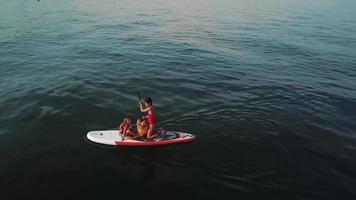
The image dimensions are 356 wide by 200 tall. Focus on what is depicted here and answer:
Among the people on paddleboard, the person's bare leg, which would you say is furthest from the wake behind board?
the people on paddleboard

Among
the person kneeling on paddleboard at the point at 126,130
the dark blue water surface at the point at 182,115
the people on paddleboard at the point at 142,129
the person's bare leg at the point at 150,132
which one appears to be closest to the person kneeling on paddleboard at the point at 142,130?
the people on paddleboard at the point at 142,129

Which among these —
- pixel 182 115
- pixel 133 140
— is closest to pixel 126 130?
pixel 133 140

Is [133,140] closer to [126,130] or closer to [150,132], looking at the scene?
[126,130]

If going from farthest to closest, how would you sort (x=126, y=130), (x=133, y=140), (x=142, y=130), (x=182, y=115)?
(x=182, y=115)
(x=142, y=130)
(x=126, y=130)
(x=133, y=140)

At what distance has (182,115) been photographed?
21.1 metres

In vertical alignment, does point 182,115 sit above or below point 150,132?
below

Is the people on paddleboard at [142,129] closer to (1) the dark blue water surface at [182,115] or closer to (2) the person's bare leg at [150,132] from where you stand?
(2) the person's bare leg at [150,132]

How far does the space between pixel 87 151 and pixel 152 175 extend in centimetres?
380

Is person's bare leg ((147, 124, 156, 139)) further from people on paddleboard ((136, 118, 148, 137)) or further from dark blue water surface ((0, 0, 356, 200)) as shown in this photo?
dark blue water surface ((0, 0, 356, 200))

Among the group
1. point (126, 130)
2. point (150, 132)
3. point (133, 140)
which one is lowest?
point (133, 140)

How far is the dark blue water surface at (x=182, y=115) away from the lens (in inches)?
563

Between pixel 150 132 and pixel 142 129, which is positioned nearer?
pixel 150 132

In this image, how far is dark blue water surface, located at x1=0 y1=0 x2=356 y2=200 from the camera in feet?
46.9

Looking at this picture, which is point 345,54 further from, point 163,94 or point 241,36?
point 163,94
